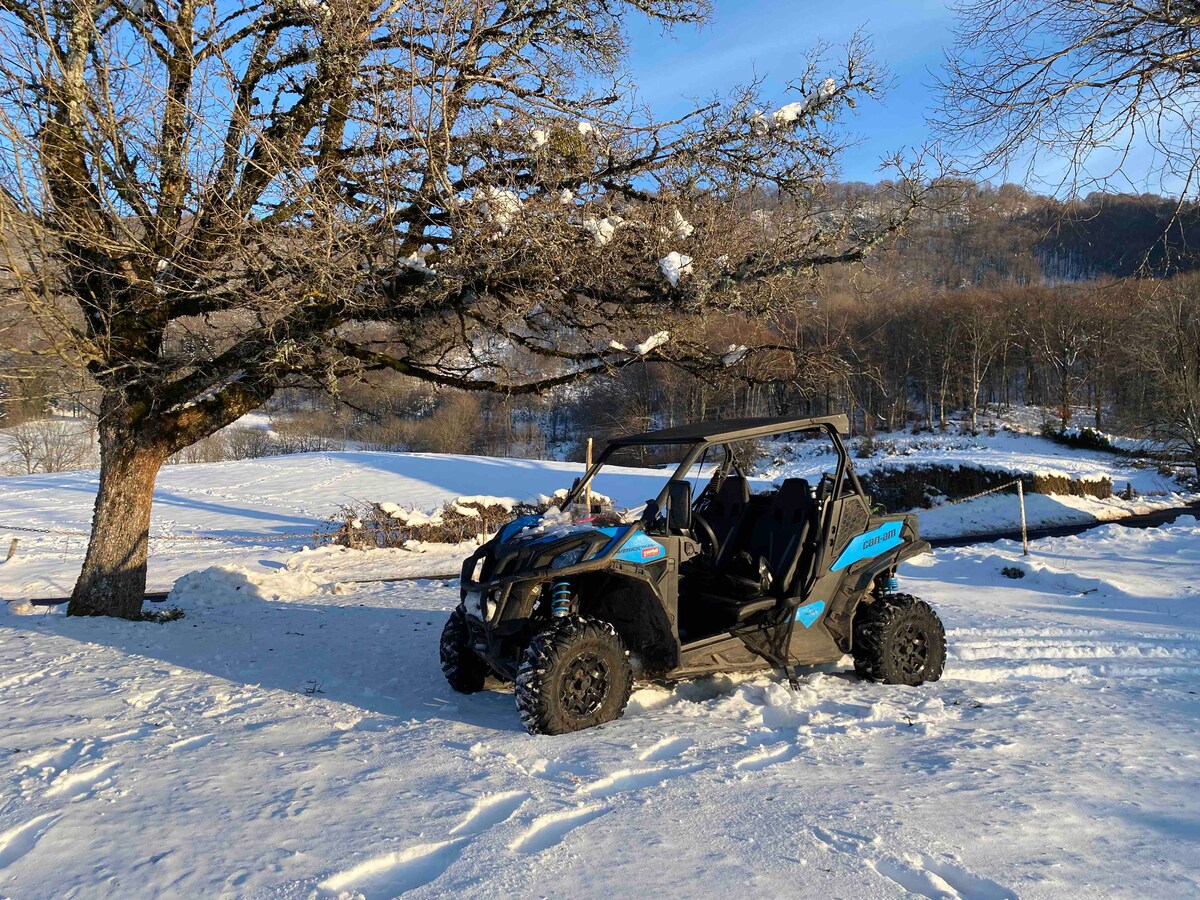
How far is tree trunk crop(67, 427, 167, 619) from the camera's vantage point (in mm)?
8672

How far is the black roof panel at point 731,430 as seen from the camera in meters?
5.90

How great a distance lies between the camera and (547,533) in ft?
18.2

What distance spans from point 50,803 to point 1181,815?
5213mm

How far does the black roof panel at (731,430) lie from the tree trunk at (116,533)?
540 centimetres

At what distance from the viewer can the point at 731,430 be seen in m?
5.99

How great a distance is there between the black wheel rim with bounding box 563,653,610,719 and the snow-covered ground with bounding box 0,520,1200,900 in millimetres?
166

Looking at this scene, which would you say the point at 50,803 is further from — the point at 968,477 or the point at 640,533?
the point at 968,477

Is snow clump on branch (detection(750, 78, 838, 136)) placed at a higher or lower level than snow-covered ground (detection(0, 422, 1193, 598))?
higher

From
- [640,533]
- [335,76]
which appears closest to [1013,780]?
[640,533]

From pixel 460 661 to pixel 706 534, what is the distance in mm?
2210

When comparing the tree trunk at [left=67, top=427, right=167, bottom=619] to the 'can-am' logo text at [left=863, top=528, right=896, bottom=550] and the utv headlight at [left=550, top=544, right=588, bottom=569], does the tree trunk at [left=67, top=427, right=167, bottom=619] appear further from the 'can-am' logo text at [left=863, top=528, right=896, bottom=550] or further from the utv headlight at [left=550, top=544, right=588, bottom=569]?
the 'can-am' logo text at [left=863, top=528, right=896, bottom=550]

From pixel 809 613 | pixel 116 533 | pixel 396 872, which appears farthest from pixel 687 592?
pixel 116 533

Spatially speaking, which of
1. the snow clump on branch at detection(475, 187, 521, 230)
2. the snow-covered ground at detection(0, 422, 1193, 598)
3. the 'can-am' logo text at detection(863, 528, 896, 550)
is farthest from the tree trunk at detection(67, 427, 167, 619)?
the 'can-am' logo text at detection(863, 528, 896, 550)

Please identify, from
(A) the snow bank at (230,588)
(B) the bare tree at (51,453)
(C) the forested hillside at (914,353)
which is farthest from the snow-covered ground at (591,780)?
(B) the bare tree at (51,453)
